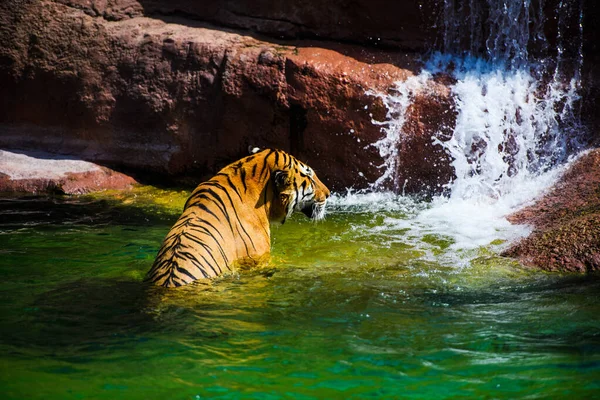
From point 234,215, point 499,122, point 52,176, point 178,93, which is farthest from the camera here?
point 178,93

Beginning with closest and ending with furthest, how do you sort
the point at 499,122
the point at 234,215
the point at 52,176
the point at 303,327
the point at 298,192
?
the point at 303,327 < the point at 234,215 < the point at 298,192 < the point at 499,122 < the point at 52,176

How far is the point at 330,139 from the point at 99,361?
14.1ft

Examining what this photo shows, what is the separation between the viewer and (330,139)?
23.4ft

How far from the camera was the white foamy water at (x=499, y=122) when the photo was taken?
670 cm

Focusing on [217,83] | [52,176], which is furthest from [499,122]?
[52,176]

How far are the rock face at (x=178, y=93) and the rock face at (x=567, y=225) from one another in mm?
1436

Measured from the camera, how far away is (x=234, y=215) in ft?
14.9

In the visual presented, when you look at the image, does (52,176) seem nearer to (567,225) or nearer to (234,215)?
(234,215)

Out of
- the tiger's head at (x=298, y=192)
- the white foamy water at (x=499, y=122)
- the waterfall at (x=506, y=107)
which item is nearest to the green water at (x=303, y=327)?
the tiger's head at (x=298, y=192)

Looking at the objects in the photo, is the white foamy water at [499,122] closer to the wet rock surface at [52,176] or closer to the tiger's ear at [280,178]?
the tiger's ear at [280,178]

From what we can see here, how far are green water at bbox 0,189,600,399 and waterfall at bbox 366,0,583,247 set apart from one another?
5.28ft

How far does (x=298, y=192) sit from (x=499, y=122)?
9.47 ft

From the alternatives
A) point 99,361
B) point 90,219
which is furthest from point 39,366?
point 90,219

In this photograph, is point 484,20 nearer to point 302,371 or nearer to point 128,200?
point 128,200
